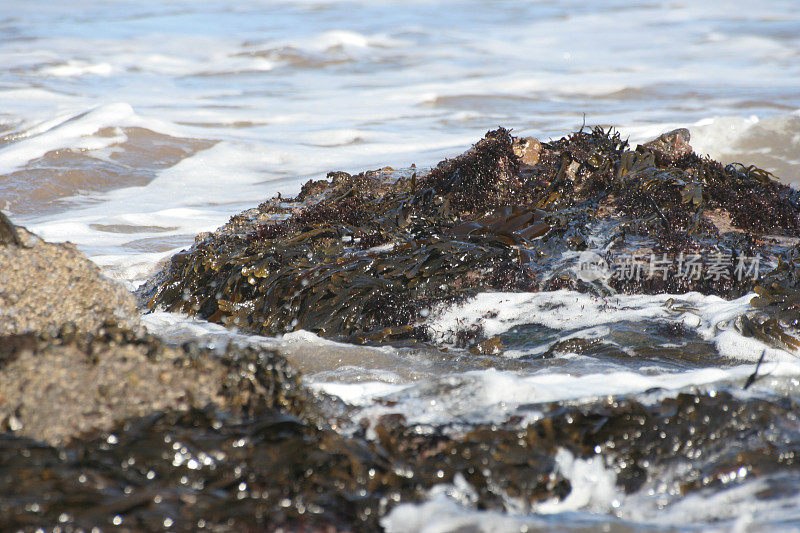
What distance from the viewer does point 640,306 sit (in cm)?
397

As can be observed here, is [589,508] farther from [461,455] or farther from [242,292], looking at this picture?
[242,292]

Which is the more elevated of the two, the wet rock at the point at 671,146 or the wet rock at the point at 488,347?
the wet rock at the point at 671,146

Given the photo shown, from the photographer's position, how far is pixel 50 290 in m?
2.80

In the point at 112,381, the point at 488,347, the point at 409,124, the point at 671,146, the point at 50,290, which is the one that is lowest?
the point at 488,347

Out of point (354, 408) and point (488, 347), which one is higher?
point (354, 408)

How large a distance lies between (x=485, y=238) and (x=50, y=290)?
248cm

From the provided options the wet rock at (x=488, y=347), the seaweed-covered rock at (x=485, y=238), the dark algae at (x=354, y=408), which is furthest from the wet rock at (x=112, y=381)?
the seaweed-covered rock at (x=485, y=238)

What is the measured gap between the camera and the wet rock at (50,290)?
2717 millimetres

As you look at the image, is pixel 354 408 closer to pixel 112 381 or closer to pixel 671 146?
pixel 112 381

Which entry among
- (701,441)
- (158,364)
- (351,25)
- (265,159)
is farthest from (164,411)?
(351,25)

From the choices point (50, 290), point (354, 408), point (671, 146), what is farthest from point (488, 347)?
point (671, 146)

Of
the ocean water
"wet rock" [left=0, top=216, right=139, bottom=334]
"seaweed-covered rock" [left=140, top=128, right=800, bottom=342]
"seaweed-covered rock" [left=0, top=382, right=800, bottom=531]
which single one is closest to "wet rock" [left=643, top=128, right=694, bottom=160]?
"seaweed-covered rock" [left=140, top=128, right=800, bottom=342]

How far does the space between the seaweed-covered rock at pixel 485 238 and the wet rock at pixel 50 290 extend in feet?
4.43

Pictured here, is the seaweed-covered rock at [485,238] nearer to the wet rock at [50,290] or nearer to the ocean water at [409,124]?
the ocean water at [409,124]
